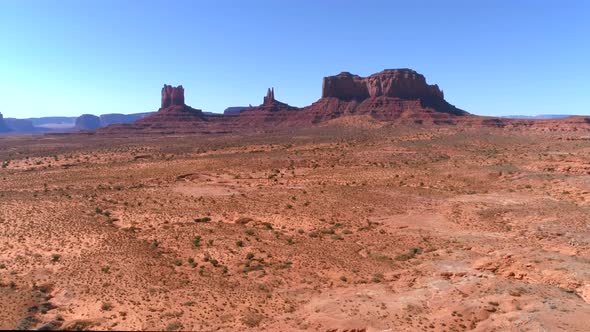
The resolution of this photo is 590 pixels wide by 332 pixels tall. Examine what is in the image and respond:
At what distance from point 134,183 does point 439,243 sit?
1150 inches

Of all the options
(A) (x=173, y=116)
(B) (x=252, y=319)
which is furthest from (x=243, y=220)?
(A) (x=173, y=116)

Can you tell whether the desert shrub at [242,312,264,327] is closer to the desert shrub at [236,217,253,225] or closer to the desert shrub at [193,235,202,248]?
the desert shrub at [193,235,202,248]

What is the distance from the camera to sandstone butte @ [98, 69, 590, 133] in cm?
11219

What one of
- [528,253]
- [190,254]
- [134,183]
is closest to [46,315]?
[190,254]

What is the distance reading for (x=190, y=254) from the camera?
19.1 m

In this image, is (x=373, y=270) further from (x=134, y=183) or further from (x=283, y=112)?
(x=283, y=112)

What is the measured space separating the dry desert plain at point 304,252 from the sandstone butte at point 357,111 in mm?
74227

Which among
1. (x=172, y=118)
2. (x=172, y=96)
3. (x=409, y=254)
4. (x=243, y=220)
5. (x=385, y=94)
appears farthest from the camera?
(x=172, y=96)

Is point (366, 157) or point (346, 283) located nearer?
point (346, 283)

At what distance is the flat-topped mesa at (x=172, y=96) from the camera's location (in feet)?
538

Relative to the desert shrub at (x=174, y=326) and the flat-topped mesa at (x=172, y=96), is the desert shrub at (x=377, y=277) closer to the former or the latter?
the desert shrub at (x=174, y=326)

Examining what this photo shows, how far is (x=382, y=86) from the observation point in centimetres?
12775

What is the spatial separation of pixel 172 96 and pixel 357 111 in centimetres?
7977

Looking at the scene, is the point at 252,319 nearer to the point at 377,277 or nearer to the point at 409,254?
the point at 377,277
